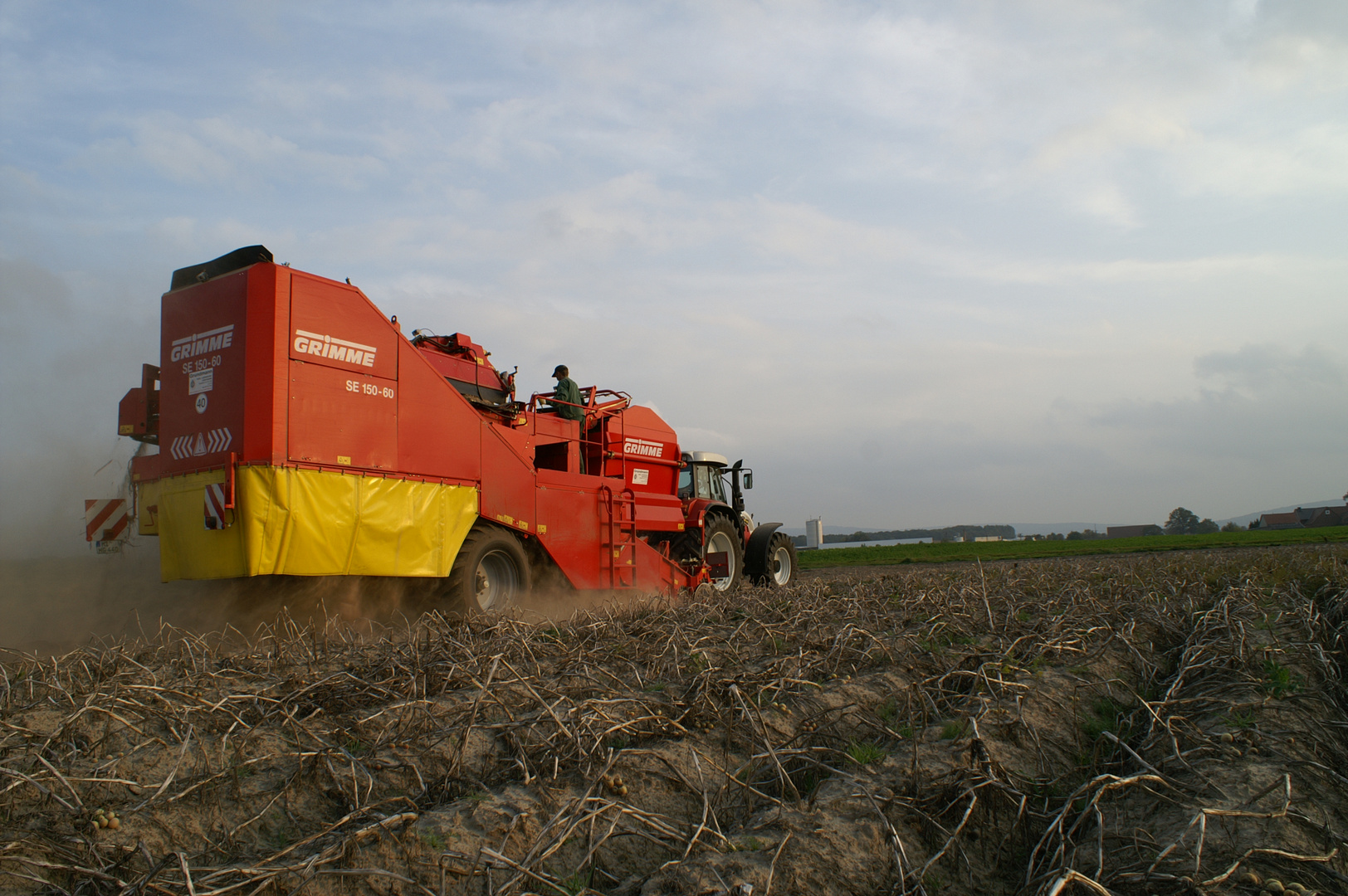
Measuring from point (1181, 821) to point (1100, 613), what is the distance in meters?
3.29

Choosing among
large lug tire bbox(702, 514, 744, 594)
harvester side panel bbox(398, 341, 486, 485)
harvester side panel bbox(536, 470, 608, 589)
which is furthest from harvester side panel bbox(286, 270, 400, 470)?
large lug tire bbox(702, 514, 744, 594)

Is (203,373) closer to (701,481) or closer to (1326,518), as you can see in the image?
(701,481)

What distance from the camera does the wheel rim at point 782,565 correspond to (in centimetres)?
1339

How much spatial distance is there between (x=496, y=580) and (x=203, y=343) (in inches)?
138

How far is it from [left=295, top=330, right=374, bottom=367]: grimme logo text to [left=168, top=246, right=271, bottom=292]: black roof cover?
72 centimetres

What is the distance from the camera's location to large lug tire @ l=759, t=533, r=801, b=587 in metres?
13.1

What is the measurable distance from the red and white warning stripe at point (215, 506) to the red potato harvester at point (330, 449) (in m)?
0.01

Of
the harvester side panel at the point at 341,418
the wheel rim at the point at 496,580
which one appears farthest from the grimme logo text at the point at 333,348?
the wheel rim at the point at 496,580

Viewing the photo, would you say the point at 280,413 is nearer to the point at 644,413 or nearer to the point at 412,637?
the point at 412,637

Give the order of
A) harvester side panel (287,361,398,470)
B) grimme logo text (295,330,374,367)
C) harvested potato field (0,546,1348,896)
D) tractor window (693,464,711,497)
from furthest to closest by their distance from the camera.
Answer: tractor window (693,464,711,497) → grimme logo text (295,330,374,367) → harvester side panel (287,361,398,470) → harvested potato field (0,546,1348,896)

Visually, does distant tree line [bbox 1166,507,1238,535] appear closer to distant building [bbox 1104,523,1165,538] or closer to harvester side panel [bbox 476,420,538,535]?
distant building [bbox 1104,523,1165,538]

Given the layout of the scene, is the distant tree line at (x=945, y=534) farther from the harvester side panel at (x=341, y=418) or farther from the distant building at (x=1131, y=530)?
the harvester side panel at (x=341, y=418)

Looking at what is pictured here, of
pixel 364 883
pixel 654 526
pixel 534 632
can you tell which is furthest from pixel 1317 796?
pixel 654 526

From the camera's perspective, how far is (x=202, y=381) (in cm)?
662
